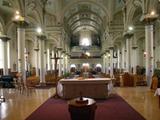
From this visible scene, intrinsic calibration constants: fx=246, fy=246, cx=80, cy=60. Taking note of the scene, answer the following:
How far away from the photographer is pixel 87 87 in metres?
11.8

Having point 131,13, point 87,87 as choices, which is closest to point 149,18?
point 131,13

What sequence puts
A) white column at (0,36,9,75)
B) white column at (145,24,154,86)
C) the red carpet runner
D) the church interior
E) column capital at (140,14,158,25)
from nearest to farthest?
the red carpet runner → the church interior → column capital at (140,14,158,25) → white column at (145,24,154,86) → white column at (0,36,9,75)

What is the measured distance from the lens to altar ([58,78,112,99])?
1170 cm

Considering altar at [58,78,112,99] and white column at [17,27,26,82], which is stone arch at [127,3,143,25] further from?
altar at [58,78,112,99]

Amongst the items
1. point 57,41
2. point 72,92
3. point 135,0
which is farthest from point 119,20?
point 72,92

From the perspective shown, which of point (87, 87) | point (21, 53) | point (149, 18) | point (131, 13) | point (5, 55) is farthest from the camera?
point (5, 55)

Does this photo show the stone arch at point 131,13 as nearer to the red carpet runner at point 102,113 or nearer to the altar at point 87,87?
the altar at point 87,87

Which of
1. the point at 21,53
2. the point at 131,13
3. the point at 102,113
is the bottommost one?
the point at 102,113

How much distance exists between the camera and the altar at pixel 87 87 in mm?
11703

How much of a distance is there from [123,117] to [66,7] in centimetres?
2222

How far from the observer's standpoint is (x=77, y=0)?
28250 millimetres

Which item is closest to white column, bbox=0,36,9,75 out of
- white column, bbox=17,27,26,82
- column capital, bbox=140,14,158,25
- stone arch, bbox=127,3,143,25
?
white column, bbox=17,27,26,82

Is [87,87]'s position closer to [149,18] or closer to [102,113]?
[102,113]

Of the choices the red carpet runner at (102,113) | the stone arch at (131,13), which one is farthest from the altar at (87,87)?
the stone arch at (131,13)
